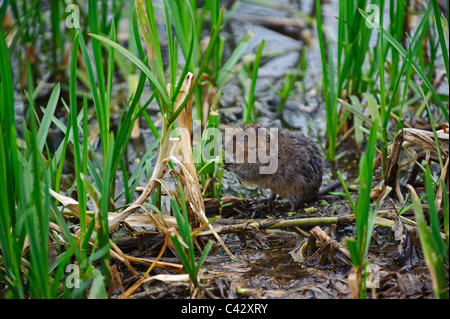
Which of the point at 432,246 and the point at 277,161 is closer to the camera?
the point at 432,246

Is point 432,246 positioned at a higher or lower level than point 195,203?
higher

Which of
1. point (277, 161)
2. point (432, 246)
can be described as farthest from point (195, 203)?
point (432, 246)

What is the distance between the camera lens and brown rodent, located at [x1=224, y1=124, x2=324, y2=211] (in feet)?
13.4

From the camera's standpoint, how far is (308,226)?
3.56 metres

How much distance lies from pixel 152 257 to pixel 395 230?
57.2 inches

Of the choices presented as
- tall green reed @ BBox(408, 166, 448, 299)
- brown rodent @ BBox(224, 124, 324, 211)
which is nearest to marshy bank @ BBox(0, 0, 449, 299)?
tall green reed @ BBox(408, 166, 448, 299)

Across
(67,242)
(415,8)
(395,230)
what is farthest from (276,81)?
(67,242)

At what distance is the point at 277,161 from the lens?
4203 mm

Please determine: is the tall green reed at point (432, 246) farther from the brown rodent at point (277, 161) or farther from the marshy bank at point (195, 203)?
the brown rodent at point (277, 161)

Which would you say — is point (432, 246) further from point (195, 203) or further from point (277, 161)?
point (277, 161)

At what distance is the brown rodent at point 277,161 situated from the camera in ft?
13.4

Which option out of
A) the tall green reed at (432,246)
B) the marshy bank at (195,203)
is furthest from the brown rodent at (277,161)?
the tall green reed at (432,246)

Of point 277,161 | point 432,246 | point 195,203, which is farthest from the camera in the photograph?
point 277,161

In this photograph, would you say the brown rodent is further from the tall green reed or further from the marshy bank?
the tall green reed
